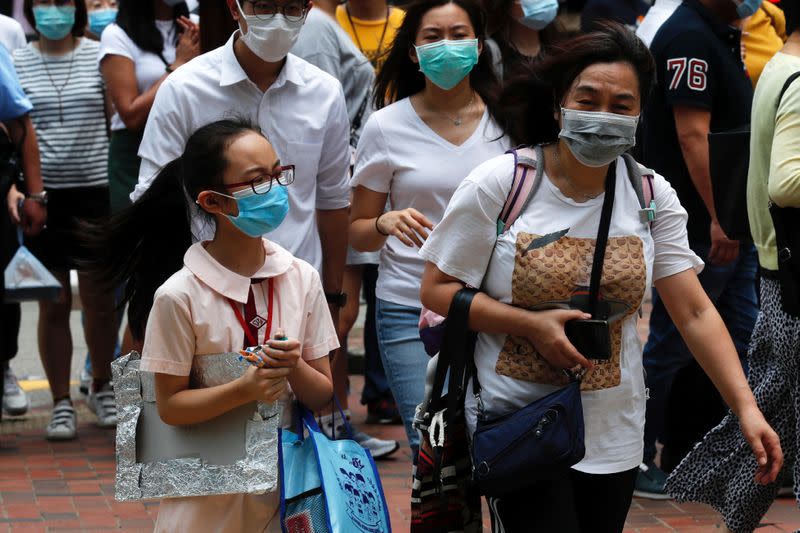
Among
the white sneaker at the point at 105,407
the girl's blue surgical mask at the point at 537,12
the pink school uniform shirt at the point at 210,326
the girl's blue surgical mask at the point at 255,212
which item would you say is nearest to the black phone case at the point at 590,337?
the pink school uniform shirt at the point at 210,326

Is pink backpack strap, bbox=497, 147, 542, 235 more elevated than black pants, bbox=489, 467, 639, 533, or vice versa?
pink backpack strap, bbox=497, 147, 542, 235

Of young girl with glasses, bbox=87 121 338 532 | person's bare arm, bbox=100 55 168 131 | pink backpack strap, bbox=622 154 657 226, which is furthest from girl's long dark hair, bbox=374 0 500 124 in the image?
person's bare arm, bbox=100 55 168 131

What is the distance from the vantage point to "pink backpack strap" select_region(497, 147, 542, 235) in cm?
335

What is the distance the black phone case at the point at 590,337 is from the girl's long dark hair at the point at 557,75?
57 centimetres

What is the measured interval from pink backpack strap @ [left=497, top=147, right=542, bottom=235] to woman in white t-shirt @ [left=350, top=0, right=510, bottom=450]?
1.07 meters

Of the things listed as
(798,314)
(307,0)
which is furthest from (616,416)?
(307,0)

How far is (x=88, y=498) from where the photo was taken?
5.74 metres

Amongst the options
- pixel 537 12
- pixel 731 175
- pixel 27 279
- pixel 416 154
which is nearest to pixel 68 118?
pixel 27 279

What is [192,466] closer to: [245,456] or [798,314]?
[245,456]

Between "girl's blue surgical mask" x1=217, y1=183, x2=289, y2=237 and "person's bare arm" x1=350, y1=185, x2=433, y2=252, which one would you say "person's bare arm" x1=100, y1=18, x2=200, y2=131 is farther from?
"girl's blue surgical mask" x1=217, y1=183, x2=289, y2=237

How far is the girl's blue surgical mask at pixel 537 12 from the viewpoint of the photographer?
233 inches

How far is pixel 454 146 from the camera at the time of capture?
15.3 ft

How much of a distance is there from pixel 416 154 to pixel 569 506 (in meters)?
1.66

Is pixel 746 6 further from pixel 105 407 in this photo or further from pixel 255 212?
pixel 105 407
